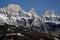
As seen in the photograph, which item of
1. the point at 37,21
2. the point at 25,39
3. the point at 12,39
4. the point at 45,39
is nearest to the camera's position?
the point at 12,39

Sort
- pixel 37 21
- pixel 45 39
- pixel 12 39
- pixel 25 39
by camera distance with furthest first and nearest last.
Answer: pixel 37 21 < pixel 45 39 < pixel 25 39 < pixel 12 39

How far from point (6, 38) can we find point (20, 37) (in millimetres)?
1152

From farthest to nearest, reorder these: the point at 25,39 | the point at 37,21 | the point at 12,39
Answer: the point at 37,21
the point at 25,39
the point at 12,39

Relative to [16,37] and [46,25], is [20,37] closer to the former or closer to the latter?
[16,37]

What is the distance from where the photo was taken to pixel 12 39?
13906 mm

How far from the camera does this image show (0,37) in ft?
47.8

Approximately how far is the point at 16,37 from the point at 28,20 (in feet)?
597

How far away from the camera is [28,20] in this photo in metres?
196

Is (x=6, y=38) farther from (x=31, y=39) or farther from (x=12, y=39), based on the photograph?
(x=31, y=39)

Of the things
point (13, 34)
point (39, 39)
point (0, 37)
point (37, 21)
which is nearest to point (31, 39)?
point (39, 39)

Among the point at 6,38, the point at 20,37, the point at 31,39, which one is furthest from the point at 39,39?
the point at 6,38

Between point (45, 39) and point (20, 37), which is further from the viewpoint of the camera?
point (45, 39)

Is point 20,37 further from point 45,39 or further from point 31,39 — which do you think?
point 45,39

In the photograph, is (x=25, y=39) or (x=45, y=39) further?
(x=45, y=39)
